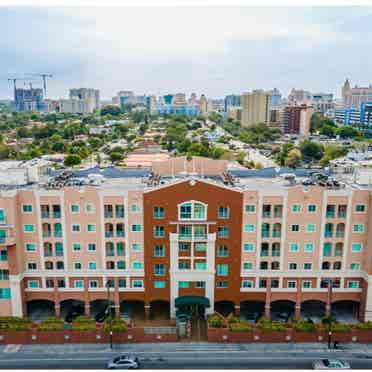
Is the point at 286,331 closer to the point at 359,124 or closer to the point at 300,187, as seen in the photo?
the point at 300,187

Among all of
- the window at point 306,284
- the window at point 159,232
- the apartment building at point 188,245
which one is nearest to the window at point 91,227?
the apartment building at point 188,245

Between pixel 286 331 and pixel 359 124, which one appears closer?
pixel 286 331

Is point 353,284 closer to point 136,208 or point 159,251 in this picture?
point 159,251

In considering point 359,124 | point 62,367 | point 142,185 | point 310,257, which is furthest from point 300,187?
point 359,124

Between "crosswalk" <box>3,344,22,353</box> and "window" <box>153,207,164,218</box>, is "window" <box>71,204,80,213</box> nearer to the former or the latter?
"window" <box>153,207,164,218</box>

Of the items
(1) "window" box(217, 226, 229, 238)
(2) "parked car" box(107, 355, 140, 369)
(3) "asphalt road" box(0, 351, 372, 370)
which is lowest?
(3) "asphalt road" box(0, 351, 372, 370)

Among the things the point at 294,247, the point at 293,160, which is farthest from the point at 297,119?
the point at 294,247

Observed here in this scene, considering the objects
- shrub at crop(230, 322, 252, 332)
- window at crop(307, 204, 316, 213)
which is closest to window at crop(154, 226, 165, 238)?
shrub at crop(230, 322, 252, 332)
